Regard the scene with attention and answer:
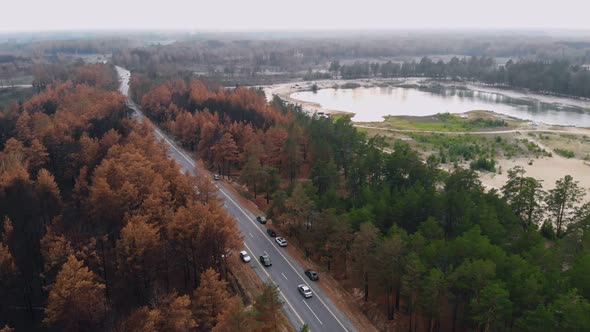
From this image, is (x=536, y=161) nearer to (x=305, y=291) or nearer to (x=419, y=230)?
(x=419, y=230)

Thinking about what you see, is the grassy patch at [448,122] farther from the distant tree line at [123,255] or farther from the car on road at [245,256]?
the distant tree line at [123,255]

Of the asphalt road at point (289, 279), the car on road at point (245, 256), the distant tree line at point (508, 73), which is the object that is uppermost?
the distant tree line at point (508, 73)

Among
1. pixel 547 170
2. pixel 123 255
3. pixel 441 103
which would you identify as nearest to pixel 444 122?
pixel 441 103

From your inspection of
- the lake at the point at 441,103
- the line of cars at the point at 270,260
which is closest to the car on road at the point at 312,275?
the line of cars at the point at 270,260

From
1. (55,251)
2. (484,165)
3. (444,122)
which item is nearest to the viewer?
(55,251)

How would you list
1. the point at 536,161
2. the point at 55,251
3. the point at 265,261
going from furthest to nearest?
the point at 536,161 → the point at 265,261 → the point at 55,251

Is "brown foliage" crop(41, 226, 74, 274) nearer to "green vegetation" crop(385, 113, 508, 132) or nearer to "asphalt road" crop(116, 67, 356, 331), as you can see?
"asphalt road" crop(116, 67, 356, 331)

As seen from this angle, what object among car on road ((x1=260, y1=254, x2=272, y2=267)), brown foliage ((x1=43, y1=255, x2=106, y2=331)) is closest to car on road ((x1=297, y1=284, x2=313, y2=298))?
car on road ((x1=260, y1=254, x2=272, y2=267))
